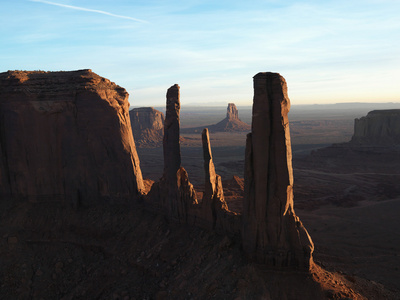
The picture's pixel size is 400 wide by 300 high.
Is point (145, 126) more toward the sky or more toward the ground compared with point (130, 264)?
more toward the sky

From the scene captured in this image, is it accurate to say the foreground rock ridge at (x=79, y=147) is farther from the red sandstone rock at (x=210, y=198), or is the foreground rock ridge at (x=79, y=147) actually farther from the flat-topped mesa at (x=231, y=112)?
the flat-topped mesa at (x=231, y=112)

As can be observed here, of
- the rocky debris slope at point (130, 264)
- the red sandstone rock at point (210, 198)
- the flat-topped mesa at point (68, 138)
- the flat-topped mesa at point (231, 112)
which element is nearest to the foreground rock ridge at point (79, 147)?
the flat-topped mesa at point (68, 138)

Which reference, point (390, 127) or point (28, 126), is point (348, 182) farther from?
point (28, 126)

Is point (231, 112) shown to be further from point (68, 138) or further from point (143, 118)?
point (68, 138)

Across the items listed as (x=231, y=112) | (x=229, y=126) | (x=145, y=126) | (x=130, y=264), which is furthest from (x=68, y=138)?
(x=231, y=112)

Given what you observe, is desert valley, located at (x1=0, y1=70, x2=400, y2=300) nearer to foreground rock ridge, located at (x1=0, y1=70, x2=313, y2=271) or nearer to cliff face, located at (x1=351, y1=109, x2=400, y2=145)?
foreground rock ridge, located at (x1=0, y1=70, x2=313, y2=271)

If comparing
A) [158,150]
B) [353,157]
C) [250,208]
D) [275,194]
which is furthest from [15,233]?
Answer: [158,150]
